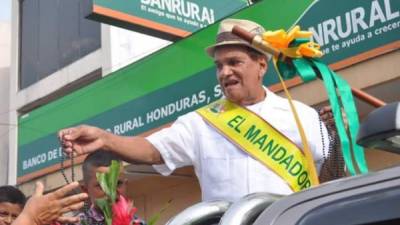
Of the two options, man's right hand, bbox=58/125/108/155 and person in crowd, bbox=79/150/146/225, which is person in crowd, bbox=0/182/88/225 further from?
person in crowd, bbox=79/150/146/225

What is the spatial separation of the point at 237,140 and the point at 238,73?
253 mm

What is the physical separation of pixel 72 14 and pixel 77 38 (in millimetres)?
464

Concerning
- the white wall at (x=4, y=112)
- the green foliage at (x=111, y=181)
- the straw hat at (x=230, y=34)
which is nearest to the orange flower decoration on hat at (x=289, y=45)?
the straw hat at (x=230, y=34)

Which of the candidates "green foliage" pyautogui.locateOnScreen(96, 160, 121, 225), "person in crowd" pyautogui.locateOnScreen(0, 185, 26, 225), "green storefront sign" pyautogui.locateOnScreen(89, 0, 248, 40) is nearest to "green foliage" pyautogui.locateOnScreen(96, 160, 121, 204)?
"green foliage" pyautogui.locateOnScreen(96, 160, 121, 225)

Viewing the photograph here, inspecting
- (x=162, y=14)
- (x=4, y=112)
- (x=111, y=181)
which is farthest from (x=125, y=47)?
(x=111, y=181)

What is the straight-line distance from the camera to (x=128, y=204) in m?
2.08

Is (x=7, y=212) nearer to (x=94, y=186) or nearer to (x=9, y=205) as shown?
(x=9, y=205)

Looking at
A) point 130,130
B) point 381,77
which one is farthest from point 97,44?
point 381,77

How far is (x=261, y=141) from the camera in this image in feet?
8.22

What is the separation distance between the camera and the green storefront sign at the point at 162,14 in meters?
7.62

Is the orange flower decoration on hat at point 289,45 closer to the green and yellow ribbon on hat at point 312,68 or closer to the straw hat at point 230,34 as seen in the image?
the green and yellow ribbon on hat at point 312,68

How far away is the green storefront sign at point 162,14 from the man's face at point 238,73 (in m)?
5.00

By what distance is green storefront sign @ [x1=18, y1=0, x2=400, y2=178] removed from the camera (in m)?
5.03

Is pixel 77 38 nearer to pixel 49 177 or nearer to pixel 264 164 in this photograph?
pixel 49 177
